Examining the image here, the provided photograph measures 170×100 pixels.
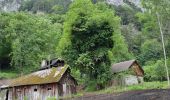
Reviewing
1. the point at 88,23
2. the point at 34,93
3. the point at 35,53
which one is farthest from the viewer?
the point at 35,53

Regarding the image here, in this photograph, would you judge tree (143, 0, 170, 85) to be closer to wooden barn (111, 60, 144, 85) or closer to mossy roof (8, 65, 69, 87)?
wooden barn (111, 60, 144, 85)

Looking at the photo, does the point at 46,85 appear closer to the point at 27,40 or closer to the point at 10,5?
the point at 27,40

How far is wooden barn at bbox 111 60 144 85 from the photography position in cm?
5511

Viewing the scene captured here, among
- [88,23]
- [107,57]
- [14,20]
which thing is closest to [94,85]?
[107,57]

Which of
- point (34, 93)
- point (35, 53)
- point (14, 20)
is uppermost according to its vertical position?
point (14, 20)

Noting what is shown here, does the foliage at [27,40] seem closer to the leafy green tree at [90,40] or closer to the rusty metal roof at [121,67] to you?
the rusty metal roof at [121,67]

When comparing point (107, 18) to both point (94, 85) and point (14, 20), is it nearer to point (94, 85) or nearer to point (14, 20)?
point (94, 85)

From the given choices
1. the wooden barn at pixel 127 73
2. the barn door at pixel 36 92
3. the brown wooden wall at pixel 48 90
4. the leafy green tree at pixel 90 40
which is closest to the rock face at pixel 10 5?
the wooden barn at pixel 127 73

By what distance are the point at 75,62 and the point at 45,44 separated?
90.4 ft

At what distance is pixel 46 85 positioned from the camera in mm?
42875

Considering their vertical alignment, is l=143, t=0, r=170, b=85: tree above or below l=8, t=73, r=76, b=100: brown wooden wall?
above

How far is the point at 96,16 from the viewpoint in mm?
46688

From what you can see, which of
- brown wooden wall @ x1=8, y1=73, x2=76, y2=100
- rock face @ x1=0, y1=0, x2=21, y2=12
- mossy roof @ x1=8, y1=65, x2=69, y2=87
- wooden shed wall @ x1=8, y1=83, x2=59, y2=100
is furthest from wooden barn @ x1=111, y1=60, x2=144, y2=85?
rock face @ x1=0, y1=0, x2=21, y2=12

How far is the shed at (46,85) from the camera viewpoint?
42.1m
